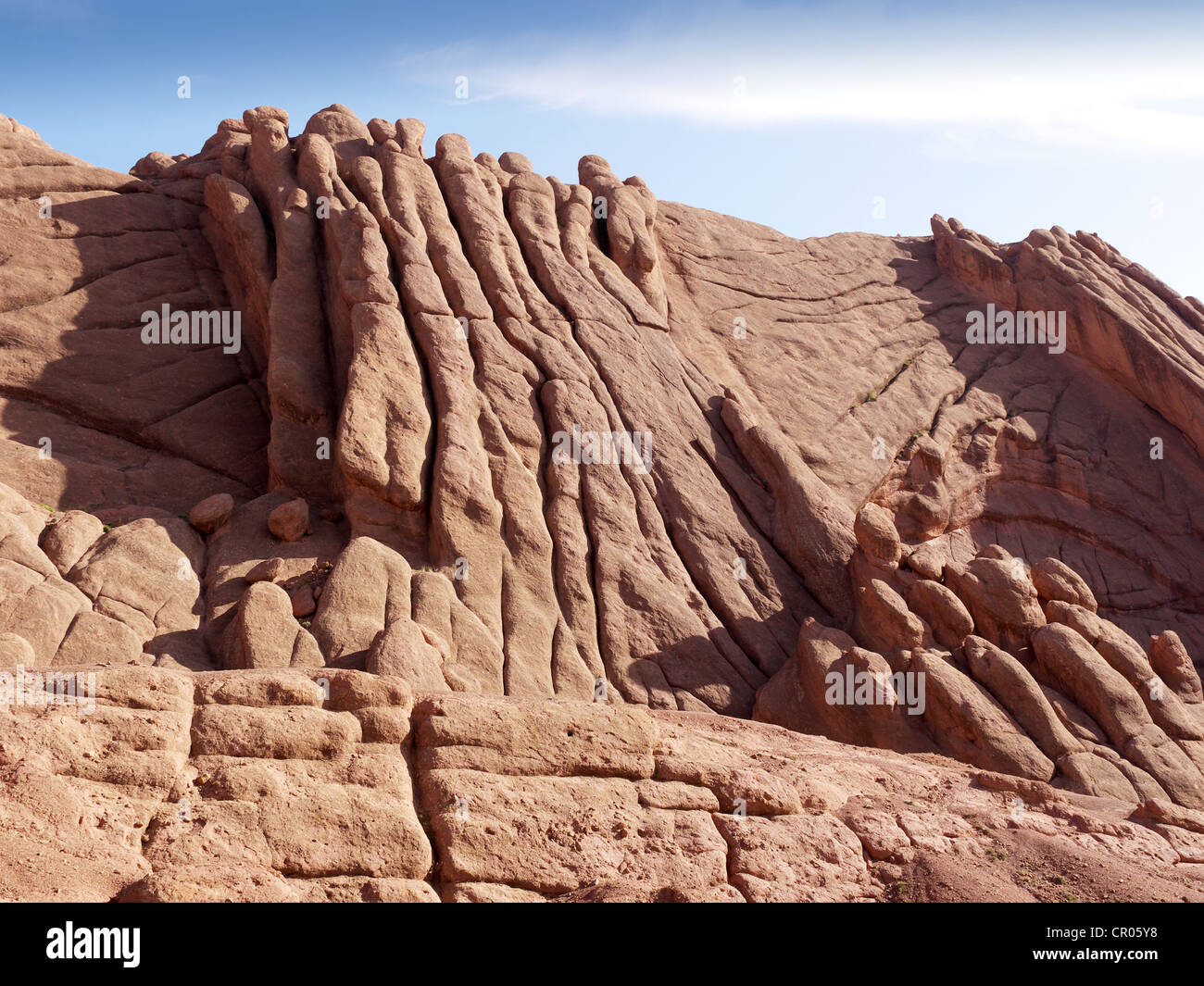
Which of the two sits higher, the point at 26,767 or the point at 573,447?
the point at 573,447

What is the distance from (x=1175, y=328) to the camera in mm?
27094

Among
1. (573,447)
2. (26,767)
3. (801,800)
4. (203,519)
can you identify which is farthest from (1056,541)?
(26,767)

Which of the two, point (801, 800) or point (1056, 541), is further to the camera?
point (1056, 541)

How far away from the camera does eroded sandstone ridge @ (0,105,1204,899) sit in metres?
8.78

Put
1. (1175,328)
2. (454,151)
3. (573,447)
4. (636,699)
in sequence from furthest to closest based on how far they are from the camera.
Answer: (1175,328), (454,151), (573,447), (636,699)

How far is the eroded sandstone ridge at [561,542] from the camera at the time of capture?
8.78 m

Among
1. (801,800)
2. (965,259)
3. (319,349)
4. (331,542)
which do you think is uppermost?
(965,259)

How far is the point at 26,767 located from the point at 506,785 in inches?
145

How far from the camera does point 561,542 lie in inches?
683

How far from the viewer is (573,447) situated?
18.8 m
